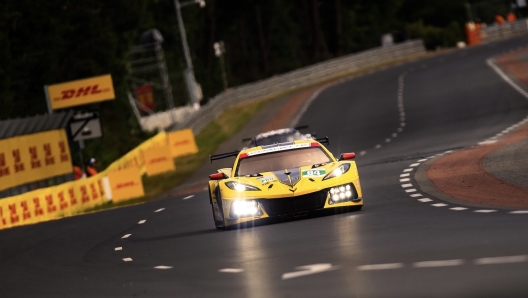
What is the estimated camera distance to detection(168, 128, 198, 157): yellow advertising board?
49.2 meters

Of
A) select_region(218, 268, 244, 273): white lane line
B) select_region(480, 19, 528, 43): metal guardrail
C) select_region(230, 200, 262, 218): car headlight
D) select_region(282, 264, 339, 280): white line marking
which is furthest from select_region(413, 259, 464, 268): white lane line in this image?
select_region(480, 19, 528, 43): metal guardrail

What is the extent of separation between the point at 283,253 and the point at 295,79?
191 ft

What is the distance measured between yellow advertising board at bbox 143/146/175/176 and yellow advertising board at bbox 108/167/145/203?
23.2 feet

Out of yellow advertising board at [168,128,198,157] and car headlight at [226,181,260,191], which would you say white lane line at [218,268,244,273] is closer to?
car headlight at [226,181,260,191]

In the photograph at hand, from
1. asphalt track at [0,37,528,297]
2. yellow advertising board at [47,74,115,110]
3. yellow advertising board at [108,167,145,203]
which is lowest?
yellow advertising board at [108,167,145,203]

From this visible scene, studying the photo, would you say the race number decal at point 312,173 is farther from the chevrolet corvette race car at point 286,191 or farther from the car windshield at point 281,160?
the car windshield at point 281,160

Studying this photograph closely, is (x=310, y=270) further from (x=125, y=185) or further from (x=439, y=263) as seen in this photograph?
(x=125, y=185)

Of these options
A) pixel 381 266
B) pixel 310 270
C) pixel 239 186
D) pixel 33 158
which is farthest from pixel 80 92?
pixel 381 266

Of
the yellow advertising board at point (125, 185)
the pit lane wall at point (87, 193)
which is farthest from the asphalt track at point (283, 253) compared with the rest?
the yellow advertising board at point (125, 185)

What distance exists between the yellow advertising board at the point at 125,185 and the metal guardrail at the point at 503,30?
54641 millimetres

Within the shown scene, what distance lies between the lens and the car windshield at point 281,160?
18.0 metres

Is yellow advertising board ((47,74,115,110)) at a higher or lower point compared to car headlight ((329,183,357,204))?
higher

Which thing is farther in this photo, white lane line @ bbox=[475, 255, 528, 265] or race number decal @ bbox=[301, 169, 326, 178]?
race number decal @ bbox=[301, 169, 326, 178]

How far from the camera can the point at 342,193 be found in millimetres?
17047
